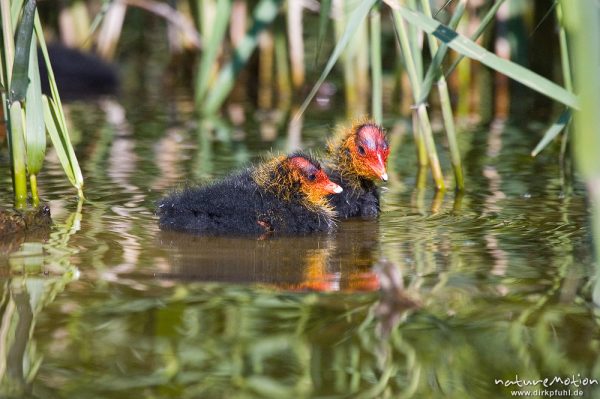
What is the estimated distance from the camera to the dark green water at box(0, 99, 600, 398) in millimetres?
3336

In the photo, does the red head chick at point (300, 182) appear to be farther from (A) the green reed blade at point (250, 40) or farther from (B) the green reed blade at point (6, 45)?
(A) the green reed blade at point (250, 40)

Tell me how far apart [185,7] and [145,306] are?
8522 mm

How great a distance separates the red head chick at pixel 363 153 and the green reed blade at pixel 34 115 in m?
1.71

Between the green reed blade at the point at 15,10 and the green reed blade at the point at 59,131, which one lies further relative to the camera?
the green reed blade at the point at 59,131

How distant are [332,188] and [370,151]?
485 mm

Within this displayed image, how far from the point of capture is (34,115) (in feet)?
16.2

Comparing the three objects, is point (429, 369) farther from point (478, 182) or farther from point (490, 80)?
point (490, 80)

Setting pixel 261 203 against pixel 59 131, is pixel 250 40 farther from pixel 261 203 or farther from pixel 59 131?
pixel 59 131

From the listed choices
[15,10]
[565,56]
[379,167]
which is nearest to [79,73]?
[379,167]

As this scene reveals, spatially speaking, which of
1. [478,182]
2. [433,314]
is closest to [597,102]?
[433,314]

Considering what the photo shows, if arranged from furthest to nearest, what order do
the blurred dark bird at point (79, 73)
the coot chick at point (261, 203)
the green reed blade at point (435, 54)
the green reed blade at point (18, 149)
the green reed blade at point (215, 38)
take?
1. the blurred dark bird at point (79, 73)
2. the green reed blade at point (215, 38)
3. the coot chick at point (261, 203)
4. the green reed blade at point (435, 54)
5. the green reed blade at point (18, 149)

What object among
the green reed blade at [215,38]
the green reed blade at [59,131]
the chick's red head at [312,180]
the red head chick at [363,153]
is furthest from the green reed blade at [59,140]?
the green reed blade at [215,38]

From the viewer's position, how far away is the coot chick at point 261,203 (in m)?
5.32

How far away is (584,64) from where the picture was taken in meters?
2.86
